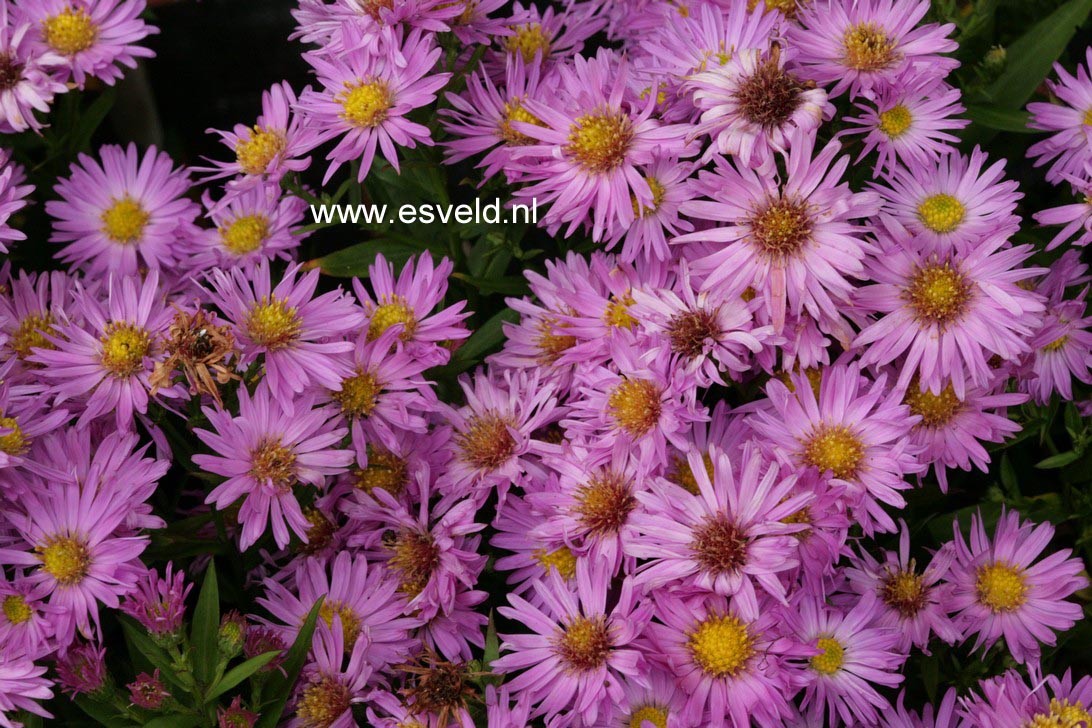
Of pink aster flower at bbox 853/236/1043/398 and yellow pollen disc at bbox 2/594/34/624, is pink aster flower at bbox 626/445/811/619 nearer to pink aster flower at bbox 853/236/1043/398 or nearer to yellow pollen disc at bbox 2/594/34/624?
pink aster flower at bbox 853/236/1043/398

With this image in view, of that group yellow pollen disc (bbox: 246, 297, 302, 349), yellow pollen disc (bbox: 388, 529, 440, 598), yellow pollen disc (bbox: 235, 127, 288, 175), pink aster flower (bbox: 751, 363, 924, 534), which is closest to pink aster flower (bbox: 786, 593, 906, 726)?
pink aster flower (bbox: 751, 363, 924, 534)

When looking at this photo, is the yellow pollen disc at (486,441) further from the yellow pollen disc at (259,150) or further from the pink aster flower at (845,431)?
the yellow pollen disc at (259,150)

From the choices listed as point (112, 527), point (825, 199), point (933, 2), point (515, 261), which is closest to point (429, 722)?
point (112, 527)

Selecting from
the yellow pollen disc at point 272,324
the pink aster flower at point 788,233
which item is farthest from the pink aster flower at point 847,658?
the yellow pollen disc at point 272,324

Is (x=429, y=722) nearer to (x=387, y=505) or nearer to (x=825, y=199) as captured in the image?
(x=387, y=505)

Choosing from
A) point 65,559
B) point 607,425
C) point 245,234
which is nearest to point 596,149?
point 607,425

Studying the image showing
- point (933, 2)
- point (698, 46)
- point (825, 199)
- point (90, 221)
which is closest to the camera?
point (825, 199)

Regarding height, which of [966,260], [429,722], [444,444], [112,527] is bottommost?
[429,722]
